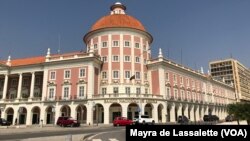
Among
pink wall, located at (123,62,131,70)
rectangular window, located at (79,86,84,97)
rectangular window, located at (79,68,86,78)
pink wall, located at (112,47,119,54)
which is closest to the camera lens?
rectangular window, located at (79,86,84,97)

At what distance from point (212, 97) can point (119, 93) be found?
4548 centimetres

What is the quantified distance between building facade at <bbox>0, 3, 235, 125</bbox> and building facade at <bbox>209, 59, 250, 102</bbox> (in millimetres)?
69112

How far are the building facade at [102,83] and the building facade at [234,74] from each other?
227 feet

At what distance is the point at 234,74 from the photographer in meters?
133

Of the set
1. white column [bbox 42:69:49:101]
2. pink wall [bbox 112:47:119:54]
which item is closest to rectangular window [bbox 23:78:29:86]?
white column [bbox 42:69:49:101]

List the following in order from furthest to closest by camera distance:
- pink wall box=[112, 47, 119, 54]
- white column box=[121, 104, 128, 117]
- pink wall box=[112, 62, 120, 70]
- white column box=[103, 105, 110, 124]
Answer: pink wall box=[112, 47, 119, 54] → pink wall box=[112, 62, 120, 70] → white column box=[103, 105, 110, 124] → white column box=[121, 104, 128, 117]

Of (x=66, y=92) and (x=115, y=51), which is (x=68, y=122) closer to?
(x=66, y=92)

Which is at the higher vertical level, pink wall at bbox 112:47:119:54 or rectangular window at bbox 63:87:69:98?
pink wall at bbox 112:47:119:54

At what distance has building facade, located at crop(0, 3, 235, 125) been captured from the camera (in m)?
56.3

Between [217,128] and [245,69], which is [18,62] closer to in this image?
[217,128]

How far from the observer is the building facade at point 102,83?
5634cm

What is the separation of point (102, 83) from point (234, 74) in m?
93.7

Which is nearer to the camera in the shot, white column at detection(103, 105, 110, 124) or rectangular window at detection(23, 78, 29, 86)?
white column at detection(103, 105, 110, 124)

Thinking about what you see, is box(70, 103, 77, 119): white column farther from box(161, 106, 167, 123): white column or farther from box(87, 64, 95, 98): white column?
box(161, 106, 167, 123): white column
